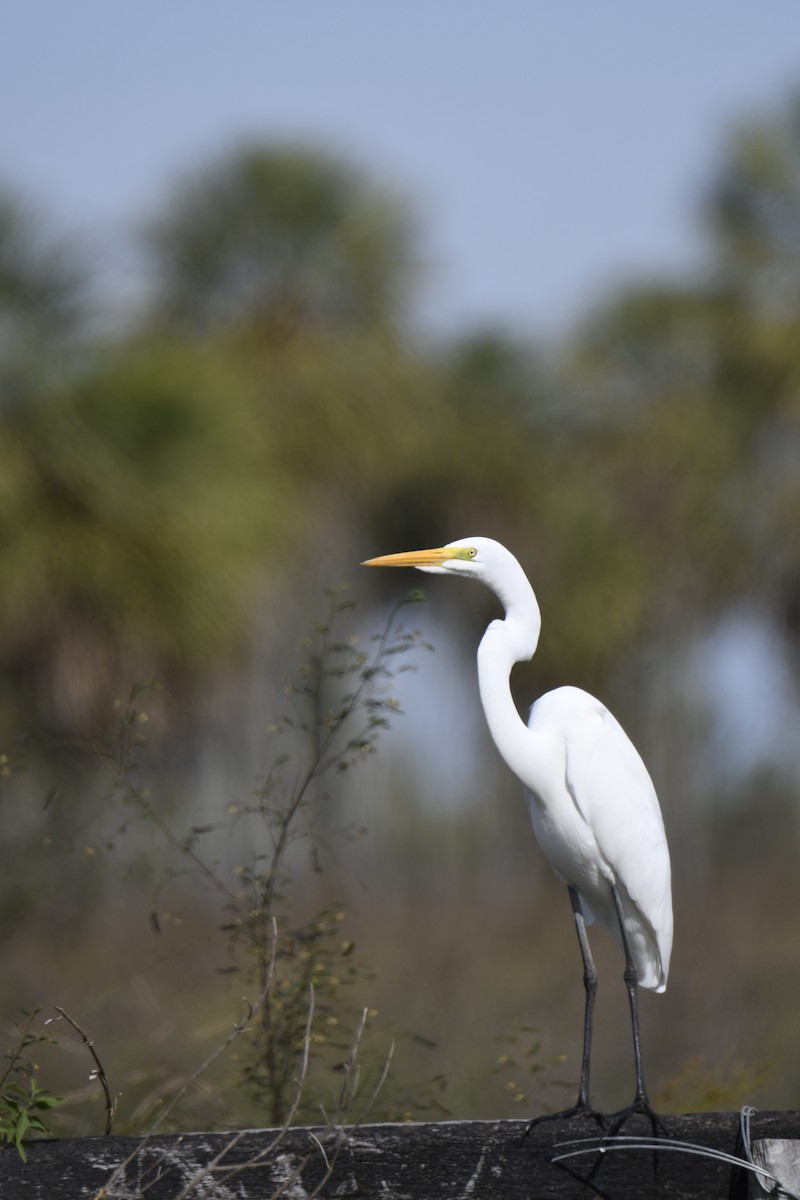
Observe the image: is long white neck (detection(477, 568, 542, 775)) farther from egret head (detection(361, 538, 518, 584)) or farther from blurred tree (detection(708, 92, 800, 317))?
blurred tree (detection(708, 92, 800, 317))

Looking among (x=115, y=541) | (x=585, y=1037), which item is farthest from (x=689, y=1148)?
(x=115, y=541)

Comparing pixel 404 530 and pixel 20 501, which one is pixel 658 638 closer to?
pixel 404 530

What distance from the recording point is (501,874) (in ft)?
51.3

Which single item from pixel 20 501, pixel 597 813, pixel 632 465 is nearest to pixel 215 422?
pixel 20 501

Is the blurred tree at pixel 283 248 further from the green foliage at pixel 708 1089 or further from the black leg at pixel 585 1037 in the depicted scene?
the black leg at pixel 585 1037

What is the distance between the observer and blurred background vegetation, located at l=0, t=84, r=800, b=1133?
35.1ft

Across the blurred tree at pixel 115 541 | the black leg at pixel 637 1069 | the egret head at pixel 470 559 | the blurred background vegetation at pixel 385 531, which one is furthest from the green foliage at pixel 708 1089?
the blurred tree at pixel 115 541

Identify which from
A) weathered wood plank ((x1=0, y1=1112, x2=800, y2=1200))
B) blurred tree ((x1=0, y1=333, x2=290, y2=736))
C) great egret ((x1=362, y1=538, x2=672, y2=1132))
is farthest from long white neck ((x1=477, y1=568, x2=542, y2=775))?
→ blurred tree ((x1=0, y1=333, x2=290, y2=736))

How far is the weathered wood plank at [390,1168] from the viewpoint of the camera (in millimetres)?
2297

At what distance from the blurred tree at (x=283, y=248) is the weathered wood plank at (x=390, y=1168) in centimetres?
1265

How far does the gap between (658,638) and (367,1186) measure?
44.7ft

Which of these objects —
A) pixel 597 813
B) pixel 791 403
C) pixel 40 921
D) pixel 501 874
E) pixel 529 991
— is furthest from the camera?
pixel 501 874

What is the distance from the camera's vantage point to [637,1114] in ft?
8.35

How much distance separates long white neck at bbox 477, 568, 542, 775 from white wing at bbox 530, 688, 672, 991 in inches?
4.3
